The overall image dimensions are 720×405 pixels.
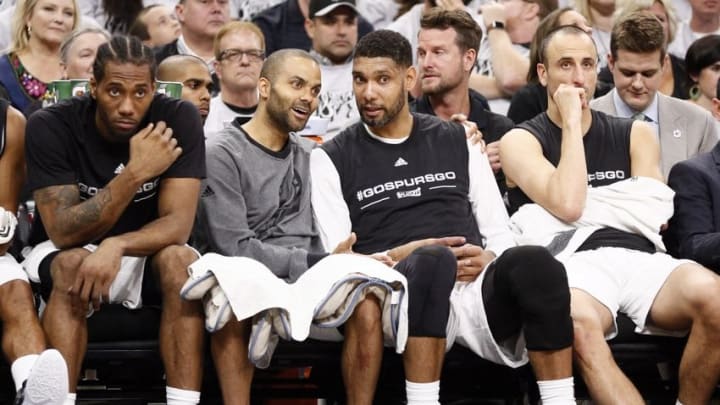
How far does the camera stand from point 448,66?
5855 millimetres

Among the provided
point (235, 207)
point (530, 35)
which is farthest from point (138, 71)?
point (530, 35)

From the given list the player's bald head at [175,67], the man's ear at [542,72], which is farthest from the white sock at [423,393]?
the player's bald head at [175,67]

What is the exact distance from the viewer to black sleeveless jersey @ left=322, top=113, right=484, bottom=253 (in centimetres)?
489

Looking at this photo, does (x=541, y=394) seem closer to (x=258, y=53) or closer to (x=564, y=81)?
(x=564, y=81)

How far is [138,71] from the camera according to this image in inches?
183

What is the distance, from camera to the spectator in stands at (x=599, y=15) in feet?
23.3

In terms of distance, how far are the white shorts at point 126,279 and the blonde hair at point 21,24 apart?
2203 millimetres

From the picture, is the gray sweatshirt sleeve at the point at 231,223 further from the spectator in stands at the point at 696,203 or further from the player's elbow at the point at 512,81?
the player's elbow at the point at 512,81

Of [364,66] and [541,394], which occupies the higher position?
[364,66]

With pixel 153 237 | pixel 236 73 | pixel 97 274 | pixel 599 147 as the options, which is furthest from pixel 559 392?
pixel 236 73

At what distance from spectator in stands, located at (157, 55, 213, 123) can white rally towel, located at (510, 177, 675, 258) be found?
1590mm

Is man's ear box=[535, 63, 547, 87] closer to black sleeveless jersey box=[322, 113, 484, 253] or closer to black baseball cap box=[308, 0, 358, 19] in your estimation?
black sleeveless jersey box=[322, 113, 484, 253]

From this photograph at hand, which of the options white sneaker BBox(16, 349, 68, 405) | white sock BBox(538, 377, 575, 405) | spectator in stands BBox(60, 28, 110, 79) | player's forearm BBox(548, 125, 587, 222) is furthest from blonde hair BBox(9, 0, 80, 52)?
white sock BBox(538, 377, 575, 405)

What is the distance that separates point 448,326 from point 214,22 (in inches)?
115
